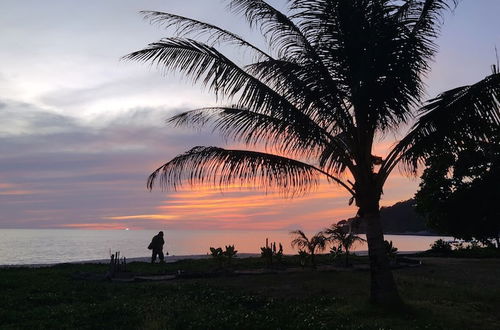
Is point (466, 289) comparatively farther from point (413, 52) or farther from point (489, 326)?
point (413, 52)

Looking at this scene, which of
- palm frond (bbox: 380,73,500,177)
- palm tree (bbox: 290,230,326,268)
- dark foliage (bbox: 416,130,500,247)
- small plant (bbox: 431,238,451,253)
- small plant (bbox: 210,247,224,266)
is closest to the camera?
palm frond (bbox: 380,73,500,177)

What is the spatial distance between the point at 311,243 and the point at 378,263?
914cm

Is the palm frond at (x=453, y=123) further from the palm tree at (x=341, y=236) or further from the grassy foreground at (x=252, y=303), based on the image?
the palm tree at (x=341, y=236)

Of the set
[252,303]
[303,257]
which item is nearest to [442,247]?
[303,257]

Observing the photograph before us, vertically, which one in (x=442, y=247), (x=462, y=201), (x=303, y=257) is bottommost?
(x=303, y=257)

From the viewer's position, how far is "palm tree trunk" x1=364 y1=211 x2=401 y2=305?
12.3 metres

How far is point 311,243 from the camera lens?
21406 millimetres

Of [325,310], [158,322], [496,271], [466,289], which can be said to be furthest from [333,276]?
[158,322]

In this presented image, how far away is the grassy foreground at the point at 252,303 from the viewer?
36.5 feet

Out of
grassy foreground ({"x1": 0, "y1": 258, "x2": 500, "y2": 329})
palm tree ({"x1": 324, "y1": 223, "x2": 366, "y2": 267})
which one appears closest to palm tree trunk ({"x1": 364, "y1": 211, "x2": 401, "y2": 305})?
grassy foreground ({"x1": 0, "y1": 258, "x2": 500, "y2": 329})

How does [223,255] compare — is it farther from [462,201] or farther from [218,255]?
[462,201]

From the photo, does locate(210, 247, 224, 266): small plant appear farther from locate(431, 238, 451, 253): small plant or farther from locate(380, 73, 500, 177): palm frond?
locate(431, 238, 451, 253): small plant

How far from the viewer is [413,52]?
482 inches

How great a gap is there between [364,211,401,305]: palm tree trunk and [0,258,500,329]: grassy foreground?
44 centimetres
